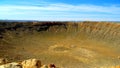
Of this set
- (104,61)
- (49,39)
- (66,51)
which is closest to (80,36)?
(49,39)

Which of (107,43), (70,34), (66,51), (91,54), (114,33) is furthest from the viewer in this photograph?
(70,34)

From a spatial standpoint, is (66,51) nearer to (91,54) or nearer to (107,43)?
(91,54)

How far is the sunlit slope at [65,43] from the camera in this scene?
76000 mm

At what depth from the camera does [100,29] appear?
124 m

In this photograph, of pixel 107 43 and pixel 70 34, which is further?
pixel 70 34

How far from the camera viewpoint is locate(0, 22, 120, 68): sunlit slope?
7600 centimetres

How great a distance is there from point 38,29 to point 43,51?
4082 centimetres

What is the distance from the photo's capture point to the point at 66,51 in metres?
90.6

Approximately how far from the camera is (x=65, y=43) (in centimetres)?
10600

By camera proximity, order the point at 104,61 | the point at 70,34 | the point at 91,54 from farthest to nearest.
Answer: the point at 70,34 < the point at 91,54 < the point at 104,61

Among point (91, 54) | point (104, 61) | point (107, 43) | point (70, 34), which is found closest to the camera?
point (104, 61)

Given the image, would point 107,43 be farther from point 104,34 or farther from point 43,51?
point 43,51

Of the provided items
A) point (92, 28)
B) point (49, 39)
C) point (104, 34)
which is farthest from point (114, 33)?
point (49, 39)

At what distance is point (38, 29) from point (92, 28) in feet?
84.2
